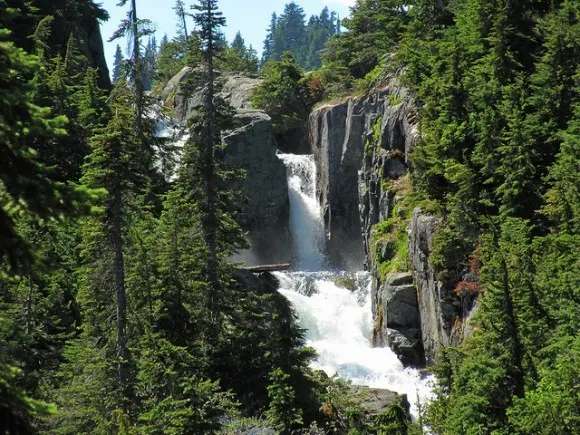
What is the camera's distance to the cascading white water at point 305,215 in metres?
51.2

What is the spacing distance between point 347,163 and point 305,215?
19.2 feet

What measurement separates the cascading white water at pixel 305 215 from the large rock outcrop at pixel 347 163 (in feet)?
3.46

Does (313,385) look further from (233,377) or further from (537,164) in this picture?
(537,164)

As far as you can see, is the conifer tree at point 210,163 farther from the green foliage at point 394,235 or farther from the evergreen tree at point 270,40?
the evergreen tree at point 270,40

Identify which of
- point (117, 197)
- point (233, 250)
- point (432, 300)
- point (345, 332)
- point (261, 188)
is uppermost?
point (117, 197)

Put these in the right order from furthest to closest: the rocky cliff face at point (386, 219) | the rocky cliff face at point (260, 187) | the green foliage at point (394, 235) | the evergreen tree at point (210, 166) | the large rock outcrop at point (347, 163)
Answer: the rocky cliff face at point (260, 187) → the large rock outcrop at point (347, 163) → the green foliage at point (394, 235) → the rocky cliff face at point (386, 219) → the evergreen tree at point (210, 166)

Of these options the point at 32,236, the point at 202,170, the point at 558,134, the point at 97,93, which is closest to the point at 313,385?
the point at 202,170

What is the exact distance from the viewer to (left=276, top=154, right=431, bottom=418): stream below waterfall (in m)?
32.1

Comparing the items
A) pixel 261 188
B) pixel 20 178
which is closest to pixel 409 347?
pixel 261 188

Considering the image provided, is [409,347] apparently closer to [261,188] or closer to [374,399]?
[374,399]

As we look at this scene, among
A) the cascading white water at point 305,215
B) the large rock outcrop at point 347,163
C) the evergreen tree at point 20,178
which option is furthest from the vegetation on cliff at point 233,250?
the cascading white water at point 305,215

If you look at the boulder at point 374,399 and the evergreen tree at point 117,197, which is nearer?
the evergreen tree at point 117,197

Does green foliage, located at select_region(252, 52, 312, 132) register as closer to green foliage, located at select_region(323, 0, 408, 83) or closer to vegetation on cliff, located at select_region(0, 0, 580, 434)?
green foliage, located at select_region(323, 0, 408, 83)

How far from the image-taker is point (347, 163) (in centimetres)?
4900
